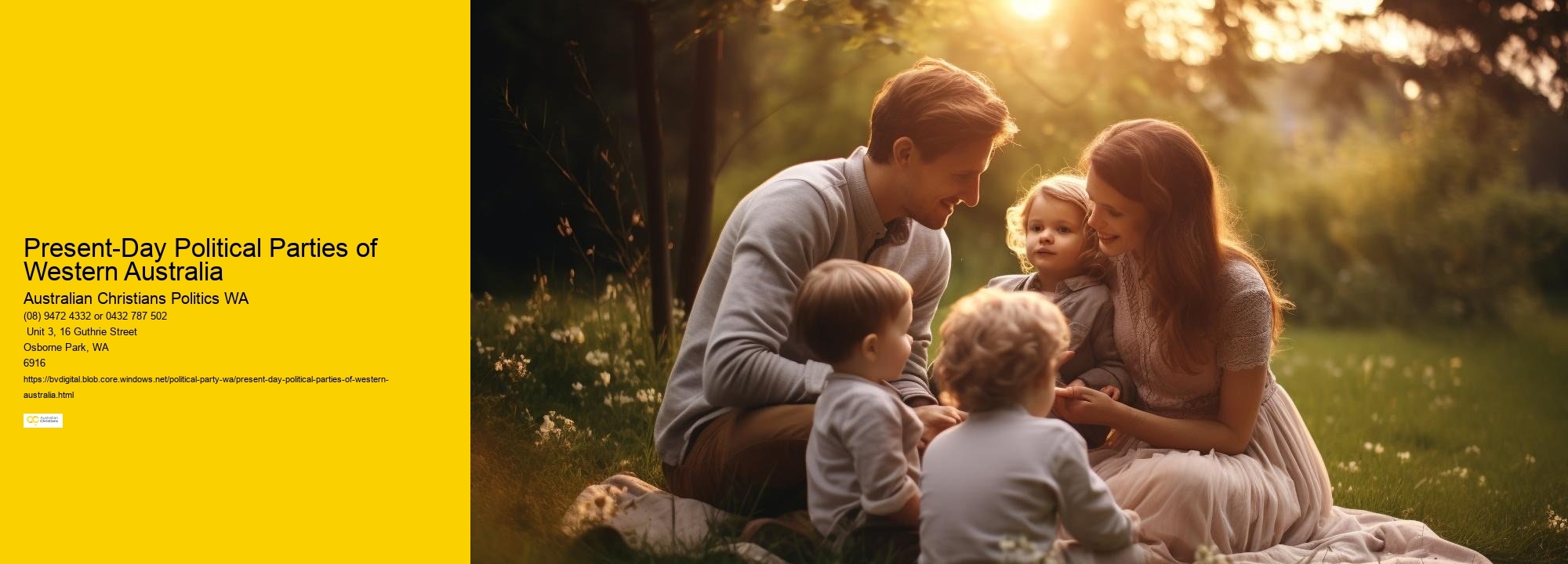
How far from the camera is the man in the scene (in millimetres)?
3465

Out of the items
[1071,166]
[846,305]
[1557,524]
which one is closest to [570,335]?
[846,305]

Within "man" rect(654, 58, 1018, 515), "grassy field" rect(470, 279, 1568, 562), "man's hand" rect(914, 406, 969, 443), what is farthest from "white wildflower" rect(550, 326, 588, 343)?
"man's hand" rect(914, 406, 969, 443)

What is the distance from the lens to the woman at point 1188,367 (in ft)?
12.0

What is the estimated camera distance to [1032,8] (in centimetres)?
795

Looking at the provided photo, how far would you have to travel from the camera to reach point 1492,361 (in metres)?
11.6

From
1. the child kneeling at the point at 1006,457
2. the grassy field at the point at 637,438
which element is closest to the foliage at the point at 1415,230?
the grassy field at the point at 637,438

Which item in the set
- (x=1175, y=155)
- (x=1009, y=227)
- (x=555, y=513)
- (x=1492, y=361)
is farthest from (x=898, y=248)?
(x=1492, y=361)

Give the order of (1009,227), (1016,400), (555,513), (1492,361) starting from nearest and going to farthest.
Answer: (1016,400)
(555,513)
(1009,227)
(1492,361)

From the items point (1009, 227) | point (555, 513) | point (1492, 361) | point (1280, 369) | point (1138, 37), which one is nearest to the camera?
point (555, 513)

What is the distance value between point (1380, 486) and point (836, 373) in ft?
10.4

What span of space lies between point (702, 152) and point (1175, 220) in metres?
2.69
